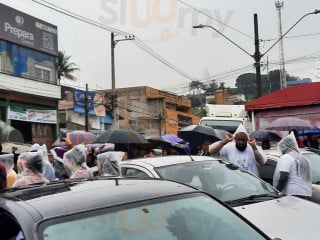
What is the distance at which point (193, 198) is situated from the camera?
11.1 ft

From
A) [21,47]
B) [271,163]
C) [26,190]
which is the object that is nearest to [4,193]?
[26,190]

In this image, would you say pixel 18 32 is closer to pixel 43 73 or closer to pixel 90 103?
pixel 43 73

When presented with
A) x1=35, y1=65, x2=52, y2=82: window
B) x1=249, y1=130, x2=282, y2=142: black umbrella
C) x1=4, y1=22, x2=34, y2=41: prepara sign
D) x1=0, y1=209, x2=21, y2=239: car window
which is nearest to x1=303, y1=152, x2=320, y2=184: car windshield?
x1=249, y1=130, x2=282, y2=142: black umbrella

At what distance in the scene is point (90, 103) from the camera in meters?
42.7

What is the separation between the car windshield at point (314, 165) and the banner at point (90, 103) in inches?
1291

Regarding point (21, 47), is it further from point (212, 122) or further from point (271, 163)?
point (271, 163)

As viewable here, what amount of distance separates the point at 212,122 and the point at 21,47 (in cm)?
1394

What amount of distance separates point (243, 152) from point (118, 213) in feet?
15.3

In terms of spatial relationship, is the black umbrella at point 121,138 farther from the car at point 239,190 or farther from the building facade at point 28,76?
the building facade at point 28,76

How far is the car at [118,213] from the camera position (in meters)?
2.88

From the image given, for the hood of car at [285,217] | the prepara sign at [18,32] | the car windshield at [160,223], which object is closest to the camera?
the car windshield at [160,223]

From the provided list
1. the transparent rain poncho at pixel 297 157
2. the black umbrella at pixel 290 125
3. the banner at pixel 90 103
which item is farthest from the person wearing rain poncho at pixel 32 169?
the banner at pixel 90 103

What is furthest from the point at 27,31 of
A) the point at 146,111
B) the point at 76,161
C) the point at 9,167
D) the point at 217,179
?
the point at 146,111

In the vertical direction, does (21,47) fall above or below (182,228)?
above
